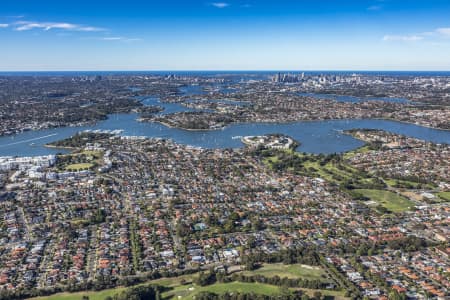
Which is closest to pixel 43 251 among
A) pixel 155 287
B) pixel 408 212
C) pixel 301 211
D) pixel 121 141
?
pixel 155 287

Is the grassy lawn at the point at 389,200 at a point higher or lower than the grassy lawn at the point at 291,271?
higher

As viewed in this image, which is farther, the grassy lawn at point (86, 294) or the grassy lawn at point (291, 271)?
the grassy lawn at point (291, 271)

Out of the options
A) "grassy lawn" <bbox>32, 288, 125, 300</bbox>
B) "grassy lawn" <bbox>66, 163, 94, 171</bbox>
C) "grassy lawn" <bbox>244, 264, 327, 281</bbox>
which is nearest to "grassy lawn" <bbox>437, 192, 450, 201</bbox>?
"grassy lawn" <bbox>244, 264, 327, 281</bbox>

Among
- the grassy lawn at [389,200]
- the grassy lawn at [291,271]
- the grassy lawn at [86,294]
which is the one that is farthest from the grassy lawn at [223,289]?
the grassy lawn at [389,200]

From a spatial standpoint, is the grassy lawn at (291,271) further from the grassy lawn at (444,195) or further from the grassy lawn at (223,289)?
the grassy lawn at (444,195)

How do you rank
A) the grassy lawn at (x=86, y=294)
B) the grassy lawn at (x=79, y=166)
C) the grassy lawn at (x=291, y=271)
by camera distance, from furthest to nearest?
the grassy lawn at (x=79, y=166), the grassy lawn at (x=291, y=271), the grassy lawn at (x=86, y=294)

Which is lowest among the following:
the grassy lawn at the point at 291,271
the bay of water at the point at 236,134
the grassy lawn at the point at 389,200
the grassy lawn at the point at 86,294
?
the grassy lawn at the point at 86,294
